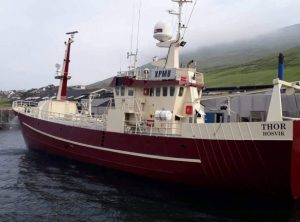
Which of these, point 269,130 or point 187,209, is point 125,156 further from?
point 269,130

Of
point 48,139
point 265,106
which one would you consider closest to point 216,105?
point 265,106

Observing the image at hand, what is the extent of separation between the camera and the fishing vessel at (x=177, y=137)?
1529 cm

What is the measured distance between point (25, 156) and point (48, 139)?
2.71 m

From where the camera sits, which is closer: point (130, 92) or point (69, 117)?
point (130, 92)

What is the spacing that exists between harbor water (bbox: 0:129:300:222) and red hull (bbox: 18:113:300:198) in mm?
635

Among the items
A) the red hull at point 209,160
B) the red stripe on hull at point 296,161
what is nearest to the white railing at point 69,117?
the red hull at point 209,160

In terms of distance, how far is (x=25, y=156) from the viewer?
29.1 meters

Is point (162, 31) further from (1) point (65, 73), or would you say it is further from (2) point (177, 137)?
(1) point (65, 73)

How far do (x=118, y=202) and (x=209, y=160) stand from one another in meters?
4.42

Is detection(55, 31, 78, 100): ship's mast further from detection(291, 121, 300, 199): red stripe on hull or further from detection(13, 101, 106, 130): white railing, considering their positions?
detection(291, 121, 300, 199): red stripe on hull

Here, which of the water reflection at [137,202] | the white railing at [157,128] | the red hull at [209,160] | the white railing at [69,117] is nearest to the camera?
the water reflection at [137,202]

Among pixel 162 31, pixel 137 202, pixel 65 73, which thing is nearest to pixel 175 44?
pixel 162 31

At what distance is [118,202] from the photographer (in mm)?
16453

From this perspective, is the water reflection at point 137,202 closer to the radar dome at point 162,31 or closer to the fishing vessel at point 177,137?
the fishing vessel at point 177,137
